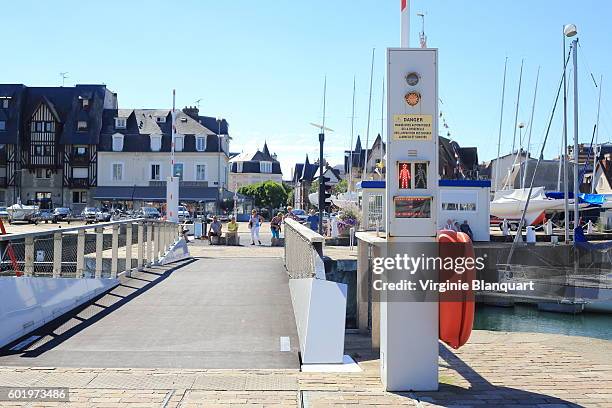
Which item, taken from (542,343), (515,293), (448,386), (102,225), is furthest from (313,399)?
(515,293)

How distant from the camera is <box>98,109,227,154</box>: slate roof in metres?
71.9

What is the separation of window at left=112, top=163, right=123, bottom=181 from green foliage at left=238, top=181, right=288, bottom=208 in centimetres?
2286

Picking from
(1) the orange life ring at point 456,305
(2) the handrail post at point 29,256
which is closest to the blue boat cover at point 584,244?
(2) the handrail post at point 29,256

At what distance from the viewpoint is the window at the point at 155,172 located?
71.9 meters

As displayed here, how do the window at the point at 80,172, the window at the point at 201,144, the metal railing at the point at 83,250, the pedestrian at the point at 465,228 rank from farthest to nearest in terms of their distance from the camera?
the window at the point at 80,172 < the window at the point at 201,144 < the pedestrian at the point at 465,228 < the metal railing at the point at 83,250

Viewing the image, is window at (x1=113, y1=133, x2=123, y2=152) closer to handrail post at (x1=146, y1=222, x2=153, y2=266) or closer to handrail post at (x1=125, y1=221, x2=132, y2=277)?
handrail post at (x1=146, y1=222, x2=153, y2=266)

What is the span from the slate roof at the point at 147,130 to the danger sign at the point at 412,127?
Result: 66268 mm

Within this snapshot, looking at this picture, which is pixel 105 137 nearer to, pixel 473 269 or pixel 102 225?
pixel 102 225

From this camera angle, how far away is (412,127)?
5.95 metres

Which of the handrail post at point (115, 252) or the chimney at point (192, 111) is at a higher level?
the chimney at point (192, 111)

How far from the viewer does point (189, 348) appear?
25.2 feet

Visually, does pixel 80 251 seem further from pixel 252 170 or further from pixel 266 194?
pixel 252 170

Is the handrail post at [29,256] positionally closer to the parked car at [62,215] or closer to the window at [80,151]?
the parked car at [62,215]

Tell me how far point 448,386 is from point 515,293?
1819 cm
